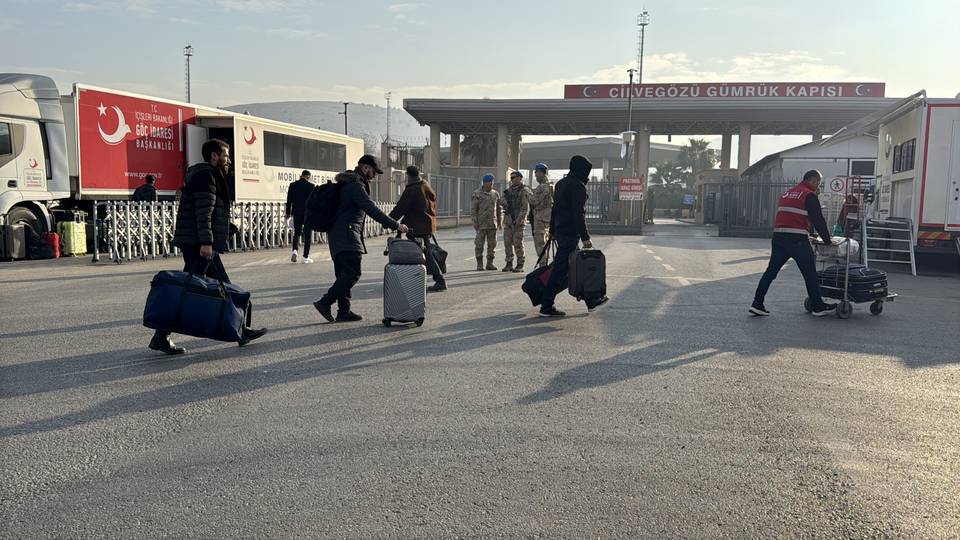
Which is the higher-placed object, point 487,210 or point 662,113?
point 662,113

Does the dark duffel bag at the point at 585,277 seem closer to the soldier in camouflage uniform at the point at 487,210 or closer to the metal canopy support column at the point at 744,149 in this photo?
the soldier in camouflage uniform at the point at 487,210

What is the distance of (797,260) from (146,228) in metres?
12.5

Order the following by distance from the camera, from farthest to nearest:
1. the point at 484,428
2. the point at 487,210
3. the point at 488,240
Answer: the point at 488,240 < the point at 487,210 < the point at 484,428

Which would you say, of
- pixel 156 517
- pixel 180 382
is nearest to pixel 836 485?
pixel 156 517

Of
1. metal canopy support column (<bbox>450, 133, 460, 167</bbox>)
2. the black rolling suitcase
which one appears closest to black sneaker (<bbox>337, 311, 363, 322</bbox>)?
the black rolling suitcase

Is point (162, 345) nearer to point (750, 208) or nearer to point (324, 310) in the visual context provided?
point (324, 310)

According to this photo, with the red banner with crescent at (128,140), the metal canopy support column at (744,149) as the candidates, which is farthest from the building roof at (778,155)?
the red banner with crescent at (128,140)

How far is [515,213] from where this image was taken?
505 inches

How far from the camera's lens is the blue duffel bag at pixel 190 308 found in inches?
243

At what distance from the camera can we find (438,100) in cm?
4309

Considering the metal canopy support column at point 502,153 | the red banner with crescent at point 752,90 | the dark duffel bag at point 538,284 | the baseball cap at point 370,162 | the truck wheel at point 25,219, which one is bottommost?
the dark duffel bag at point 538,284

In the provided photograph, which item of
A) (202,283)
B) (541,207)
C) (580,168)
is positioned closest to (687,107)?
(541,207)

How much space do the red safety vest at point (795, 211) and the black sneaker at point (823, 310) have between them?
943mm

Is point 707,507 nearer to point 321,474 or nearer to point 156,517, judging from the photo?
point 321,474
